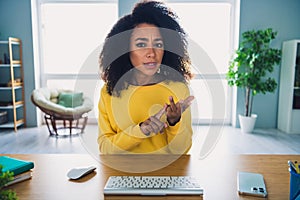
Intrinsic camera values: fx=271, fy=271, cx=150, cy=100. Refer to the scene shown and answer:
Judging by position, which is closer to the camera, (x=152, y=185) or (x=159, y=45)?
(x=152, y=185)

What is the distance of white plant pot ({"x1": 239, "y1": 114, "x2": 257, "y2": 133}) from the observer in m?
4.16

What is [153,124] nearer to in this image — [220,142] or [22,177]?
[22,177]

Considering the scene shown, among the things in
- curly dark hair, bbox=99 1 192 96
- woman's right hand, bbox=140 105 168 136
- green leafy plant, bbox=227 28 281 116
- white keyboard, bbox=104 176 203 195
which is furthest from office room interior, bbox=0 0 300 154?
white keyboard, bbox=104 176 203 195

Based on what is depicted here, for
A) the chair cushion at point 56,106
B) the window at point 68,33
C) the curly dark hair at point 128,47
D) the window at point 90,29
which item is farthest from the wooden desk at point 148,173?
the window at point 68,33

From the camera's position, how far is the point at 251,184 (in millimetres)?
909

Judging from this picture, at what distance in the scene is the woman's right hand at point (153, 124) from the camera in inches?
45.5

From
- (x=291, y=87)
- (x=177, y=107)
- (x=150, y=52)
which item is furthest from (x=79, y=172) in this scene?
(x=291, y=87)

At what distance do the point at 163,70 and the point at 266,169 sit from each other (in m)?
0.61

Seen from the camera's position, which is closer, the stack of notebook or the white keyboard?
the white keyboard

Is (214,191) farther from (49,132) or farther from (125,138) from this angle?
(49,132)

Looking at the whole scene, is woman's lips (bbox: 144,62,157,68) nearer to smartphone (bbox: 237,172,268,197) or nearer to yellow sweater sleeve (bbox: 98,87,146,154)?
yellow sweater sleeve (bbox: 98,87,146,154)

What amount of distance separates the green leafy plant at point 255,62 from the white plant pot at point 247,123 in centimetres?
12

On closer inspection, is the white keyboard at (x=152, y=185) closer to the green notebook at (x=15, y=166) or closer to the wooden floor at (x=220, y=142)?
the green notebook at (x=15, y=166)

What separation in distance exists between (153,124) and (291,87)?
3.68 meters
